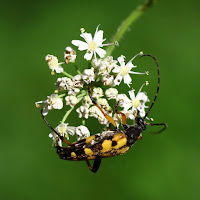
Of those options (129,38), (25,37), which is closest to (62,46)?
(25,37)

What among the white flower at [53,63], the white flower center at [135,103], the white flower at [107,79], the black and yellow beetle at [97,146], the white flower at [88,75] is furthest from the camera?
the white flower center at [135,103]

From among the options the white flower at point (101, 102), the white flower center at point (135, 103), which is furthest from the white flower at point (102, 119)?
the white flower center at point (135, 103)

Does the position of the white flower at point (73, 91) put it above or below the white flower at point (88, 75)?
below

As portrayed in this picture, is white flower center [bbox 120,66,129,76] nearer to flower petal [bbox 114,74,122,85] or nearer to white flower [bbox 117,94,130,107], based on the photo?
flower petal [bbox 114,74,122,85]

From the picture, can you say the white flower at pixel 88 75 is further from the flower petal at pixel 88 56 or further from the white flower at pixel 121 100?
the white flower at pixel 121 100

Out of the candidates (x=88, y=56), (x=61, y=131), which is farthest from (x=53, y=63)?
(x=61, y=131)

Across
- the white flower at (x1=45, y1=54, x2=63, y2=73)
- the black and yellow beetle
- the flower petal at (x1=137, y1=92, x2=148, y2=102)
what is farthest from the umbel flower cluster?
the flower petal at (x1=137, y1=92, x2=148, y2=102)
